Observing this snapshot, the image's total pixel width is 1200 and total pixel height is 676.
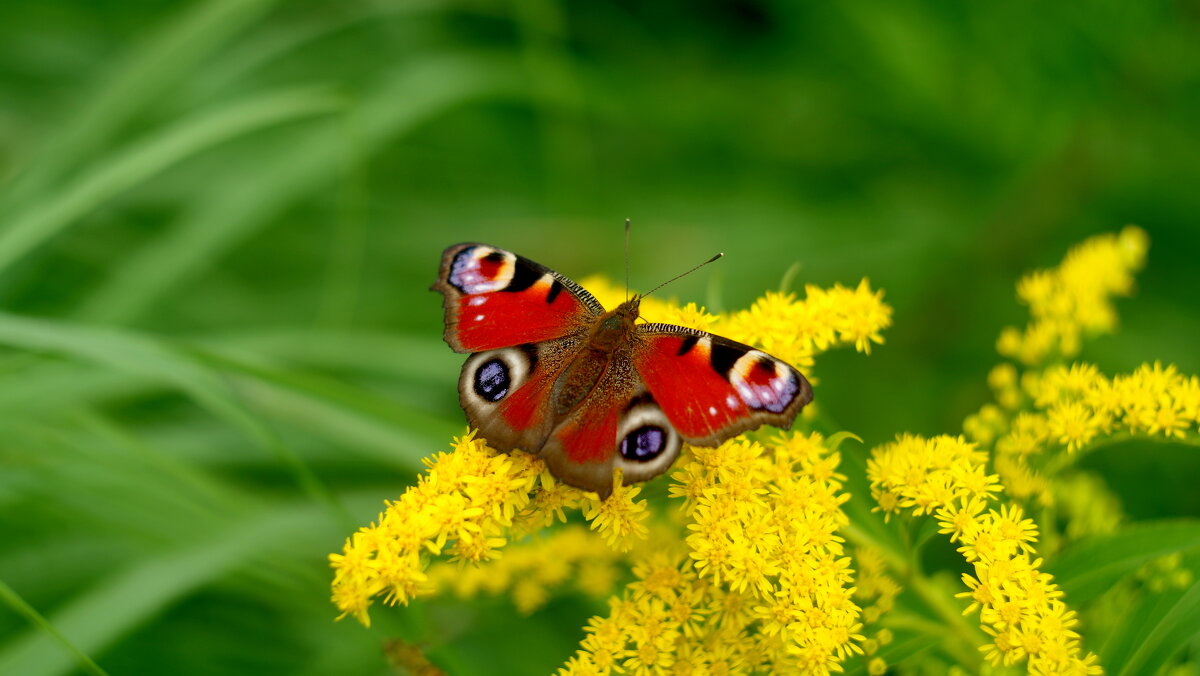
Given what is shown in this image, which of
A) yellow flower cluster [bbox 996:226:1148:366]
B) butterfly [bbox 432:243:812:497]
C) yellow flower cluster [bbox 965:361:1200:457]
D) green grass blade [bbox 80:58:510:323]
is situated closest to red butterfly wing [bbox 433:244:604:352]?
butterfly [bbox 432:243:812:497]

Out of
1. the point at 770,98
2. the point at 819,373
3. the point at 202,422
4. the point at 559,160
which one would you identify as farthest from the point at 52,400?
the point at 770,98

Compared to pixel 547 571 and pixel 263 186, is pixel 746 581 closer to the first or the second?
pixel 547 571

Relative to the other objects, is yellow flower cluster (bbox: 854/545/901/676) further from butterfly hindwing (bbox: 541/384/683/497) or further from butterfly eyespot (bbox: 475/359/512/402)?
butterfly eyespot (bbox: 475/359/512/402)

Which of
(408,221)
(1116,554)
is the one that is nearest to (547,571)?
(1116,554)

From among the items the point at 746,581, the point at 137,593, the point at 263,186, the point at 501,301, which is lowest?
the point at 746,581

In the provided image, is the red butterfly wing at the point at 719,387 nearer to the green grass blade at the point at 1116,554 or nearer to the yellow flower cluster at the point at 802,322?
the yellow flower cluster at the point at 802,322

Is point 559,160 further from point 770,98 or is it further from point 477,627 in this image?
point 477,627

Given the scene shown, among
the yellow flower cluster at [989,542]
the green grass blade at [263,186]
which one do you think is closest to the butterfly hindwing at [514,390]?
the yellow flower cluster at [989,542]

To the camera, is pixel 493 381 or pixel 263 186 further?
pixel 263 186
